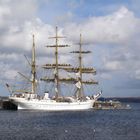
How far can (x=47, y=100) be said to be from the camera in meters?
168

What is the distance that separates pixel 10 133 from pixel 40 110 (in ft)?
276

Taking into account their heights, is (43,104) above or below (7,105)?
below

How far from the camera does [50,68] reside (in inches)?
7160

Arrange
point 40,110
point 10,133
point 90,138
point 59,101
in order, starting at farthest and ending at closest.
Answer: point 59,101, point 40,110, point 10,133, point 90,138

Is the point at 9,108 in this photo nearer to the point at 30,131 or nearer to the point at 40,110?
the point at 40,110

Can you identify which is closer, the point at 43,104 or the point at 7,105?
the point at 43,104

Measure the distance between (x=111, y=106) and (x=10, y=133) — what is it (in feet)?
383

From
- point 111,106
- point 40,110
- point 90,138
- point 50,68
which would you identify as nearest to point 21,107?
point 40,110

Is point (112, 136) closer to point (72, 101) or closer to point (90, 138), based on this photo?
point (90, 138)

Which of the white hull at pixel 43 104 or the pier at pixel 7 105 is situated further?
the pier at pixel 7 105

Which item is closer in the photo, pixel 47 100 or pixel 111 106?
pixel 47 100

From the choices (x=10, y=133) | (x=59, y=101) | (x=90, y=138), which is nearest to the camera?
(x=90, y=138)

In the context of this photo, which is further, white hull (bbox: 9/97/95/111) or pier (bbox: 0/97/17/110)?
pier (bbox: 0/97/17/110)

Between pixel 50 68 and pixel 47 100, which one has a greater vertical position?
pixel 50 68
